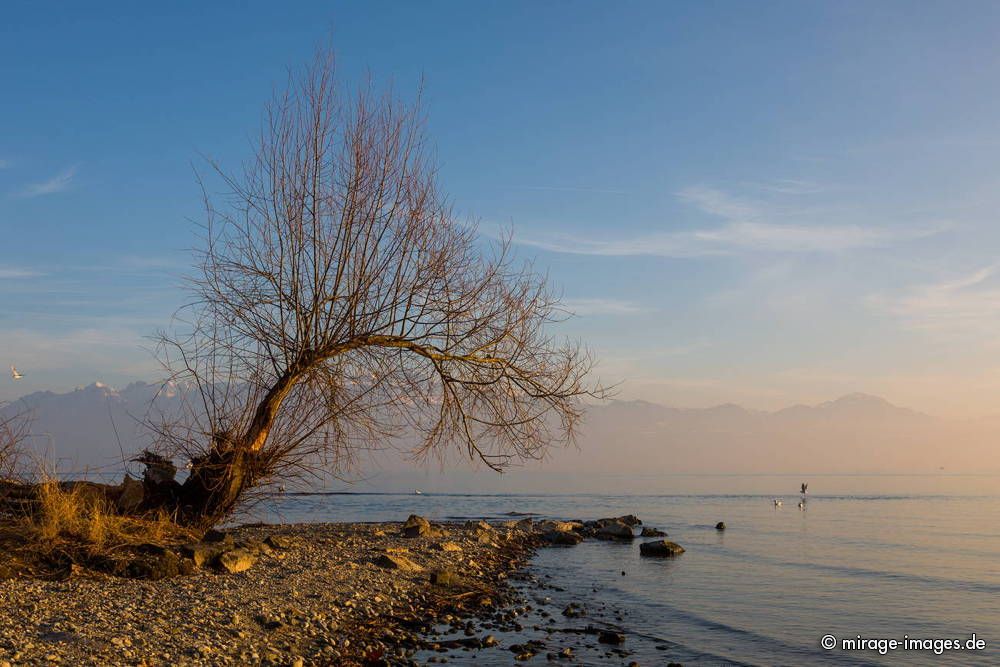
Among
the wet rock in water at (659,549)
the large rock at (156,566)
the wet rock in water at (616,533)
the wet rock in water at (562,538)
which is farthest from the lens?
the wet rock in water at (616,533)

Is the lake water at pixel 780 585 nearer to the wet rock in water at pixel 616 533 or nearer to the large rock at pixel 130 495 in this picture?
the wet rock in water at pixel 616 533

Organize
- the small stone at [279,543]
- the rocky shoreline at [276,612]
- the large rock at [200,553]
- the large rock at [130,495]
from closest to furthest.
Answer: the rocky shoreline at [276,612]
the large rock at [200,553]
the large rock at [130,495]
the small stone at [279,543]

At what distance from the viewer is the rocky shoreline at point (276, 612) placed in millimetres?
8188

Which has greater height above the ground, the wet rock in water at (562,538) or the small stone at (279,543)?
the small stone at (279,543)

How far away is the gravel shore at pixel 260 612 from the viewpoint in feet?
26.5

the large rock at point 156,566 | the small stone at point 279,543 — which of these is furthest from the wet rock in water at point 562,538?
the large rock at point 156,566

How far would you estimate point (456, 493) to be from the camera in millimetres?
60500

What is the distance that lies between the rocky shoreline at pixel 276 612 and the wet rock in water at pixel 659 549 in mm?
8438

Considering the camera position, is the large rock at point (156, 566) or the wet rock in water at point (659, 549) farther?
the wet rock in water at point (659, 549)

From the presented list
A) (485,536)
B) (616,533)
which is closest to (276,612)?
(485,536)

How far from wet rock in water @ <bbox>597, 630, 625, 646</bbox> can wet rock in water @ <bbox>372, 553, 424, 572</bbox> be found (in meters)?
4.27

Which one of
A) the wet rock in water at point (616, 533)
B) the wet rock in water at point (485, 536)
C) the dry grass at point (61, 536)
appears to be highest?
the dry grass at point (61, 536)

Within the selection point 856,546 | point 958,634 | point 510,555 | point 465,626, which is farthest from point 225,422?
point 856,546

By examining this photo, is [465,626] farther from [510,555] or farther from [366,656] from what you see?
[510,555]
